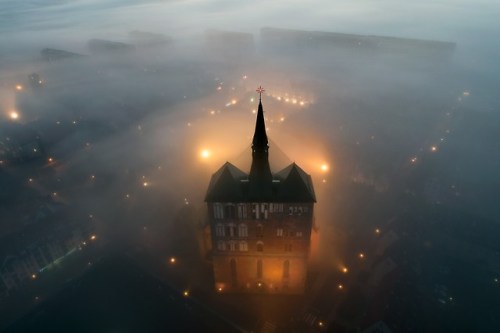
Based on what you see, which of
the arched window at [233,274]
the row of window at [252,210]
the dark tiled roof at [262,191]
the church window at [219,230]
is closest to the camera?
the dark tiled roof at [262,191]

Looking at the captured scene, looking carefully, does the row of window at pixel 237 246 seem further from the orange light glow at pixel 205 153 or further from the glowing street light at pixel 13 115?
the glowing street light at pixel 13 115

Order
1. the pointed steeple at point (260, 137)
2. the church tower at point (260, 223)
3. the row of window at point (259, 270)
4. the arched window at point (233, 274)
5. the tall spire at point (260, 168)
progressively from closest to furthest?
the pointed steeple at point (260, 137) → the tall spire at point (260, 168) → the church tower at point (260, 223) → the row of window at point (259, 270) → the arched window at point (233, 274)

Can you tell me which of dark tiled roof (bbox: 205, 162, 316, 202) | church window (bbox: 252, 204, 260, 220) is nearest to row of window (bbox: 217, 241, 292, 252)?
church window (bbox: 252, 204, 260, 220)

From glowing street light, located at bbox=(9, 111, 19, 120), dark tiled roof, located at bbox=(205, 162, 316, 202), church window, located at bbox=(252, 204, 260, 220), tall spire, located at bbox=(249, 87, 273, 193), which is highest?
tall spire, located at bbox=(249, 87, 273, 193)

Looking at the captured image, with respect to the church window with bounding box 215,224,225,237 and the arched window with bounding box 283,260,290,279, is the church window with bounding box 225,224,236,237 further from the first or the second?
the arched window with bounding box 283,260,290,279

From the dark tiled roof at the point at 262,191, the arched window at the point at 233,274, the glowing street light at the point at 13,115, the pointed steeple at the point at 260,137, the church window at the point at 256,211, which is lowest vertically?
the arched window at the point at 233,274

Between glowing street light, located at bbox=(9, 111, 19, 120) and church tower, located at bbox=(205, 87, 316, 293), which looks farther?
glowing street light, located at bbox=(9, 111, 19, 120)

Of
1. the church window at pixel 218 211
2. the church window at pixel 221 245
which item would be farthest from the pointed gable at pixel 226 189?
the church window at pixel 221 245
